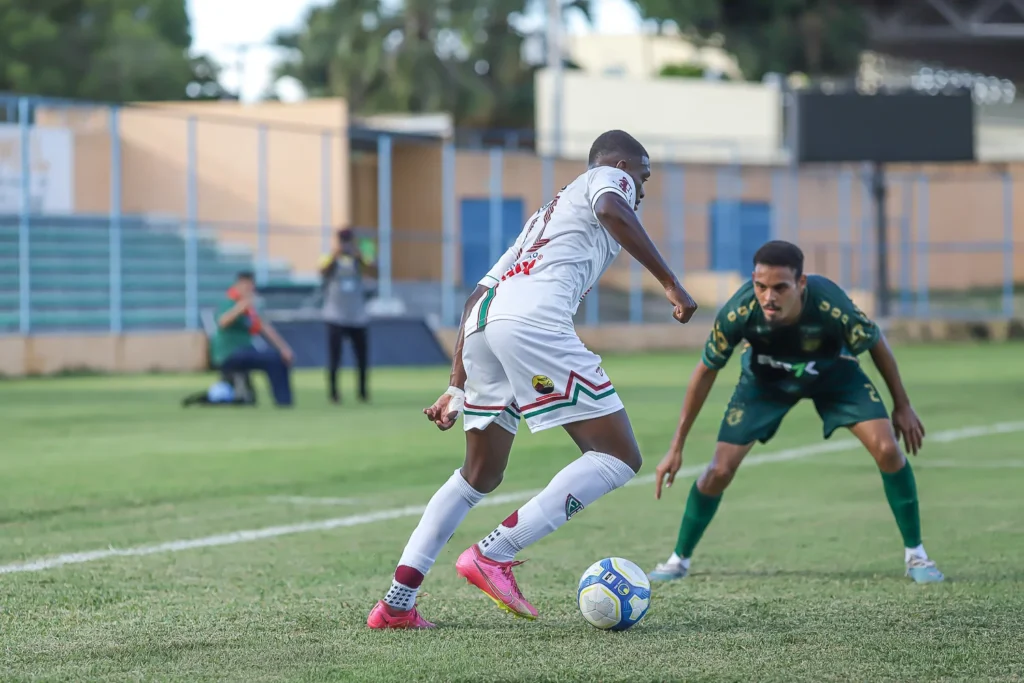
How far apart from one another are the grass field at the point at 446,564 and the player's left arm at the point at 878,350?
0.66 metres

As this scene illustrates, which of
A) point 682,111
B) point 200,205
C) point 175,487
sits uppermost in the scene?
point 682,111

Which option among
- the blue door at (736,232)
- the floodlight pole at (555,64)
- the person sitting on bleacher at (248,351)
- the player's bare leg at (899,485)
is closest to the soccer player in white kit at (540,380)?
the player's bare leg at (899,485)

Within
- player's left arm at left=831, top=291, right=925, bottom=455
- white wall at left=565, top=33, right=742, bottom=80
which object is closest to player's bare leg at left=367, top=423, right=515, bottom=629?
player's left arm at left=831, top=291, right=925, bottom=455

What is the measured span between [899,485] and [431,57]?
178 ft

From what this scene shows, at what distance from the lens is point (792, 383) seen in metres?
7.06

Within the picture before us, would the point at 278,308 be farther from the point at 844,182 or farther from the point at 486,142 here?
the point at 486,142

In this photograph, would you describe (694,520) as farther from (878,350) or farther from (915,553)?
(878,350)

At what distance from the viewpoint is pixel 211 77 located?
66438 mm

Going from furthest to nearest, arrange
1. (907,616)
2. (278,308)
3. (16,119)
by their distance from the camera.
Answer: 1. (278,308)
2. (16,119)
3. (907,616)

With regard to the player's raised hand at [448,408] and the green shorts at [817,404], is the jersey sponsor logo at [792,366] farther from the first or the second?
the player's raised hand at [448,408]

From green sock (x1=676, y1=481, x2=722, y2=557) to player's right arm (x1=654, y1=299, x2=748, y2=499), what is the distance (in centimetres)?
37

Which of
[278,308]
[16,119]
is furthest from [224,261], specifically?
[16,119]

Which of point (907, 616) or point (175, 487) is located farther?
point (175, 487)

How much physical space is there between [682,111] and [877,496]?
3733 centimetres
